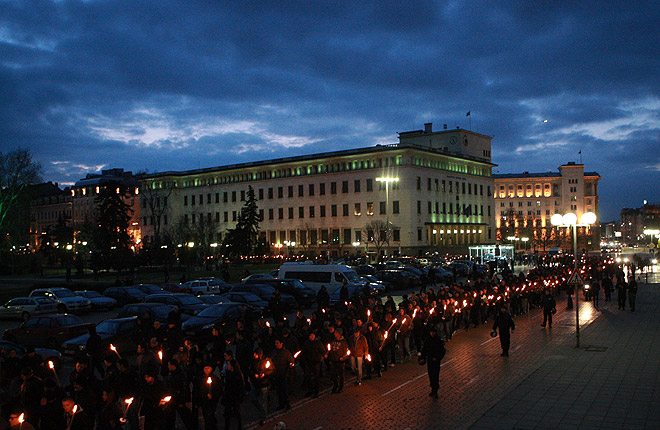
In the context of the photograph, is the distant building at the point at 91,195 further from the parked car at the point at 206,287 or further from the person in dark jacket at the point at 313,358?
the person in dark jacket at the point at 313,358

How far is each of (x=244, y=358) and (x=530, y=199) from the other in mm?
154170

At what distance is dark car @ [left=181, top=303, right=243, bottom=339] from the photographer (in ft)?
69.4

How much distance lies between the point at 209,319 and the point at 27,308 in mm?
14063

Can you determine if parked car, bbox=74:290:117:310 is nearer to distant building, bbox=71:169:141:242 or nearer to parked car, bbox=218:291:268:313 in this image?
parked car, bbox=218:291:268:313

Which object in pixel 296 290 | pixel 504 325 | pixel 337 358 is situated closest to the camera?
pixel 337 358

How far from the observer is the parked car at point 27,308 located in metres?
30.0

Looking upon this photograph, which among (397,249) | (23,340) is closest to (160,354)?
(23,340)

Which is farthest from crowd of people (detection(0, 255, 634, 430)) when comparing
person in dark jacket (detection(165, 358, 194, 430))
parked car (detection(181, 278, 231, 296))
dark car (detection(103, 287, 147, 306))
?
parked car (detection(181, 278, 231, 296))

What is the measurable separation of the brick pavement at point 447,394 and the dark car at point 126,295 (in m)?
21.3

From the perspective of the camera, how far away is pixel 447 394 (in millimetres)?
13742

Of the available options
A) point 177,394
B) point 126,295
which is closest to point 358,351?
point 177,394

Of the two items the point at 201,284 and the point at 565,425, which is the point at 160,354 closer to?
the point at 565,425

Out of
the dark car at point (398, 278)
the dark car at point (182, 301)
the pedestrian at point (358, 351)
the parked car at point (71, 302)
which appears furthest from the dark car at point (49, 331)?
the dark car at point (398, 278)

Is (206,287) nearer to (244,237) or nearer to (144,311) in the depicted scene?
(144,311)
